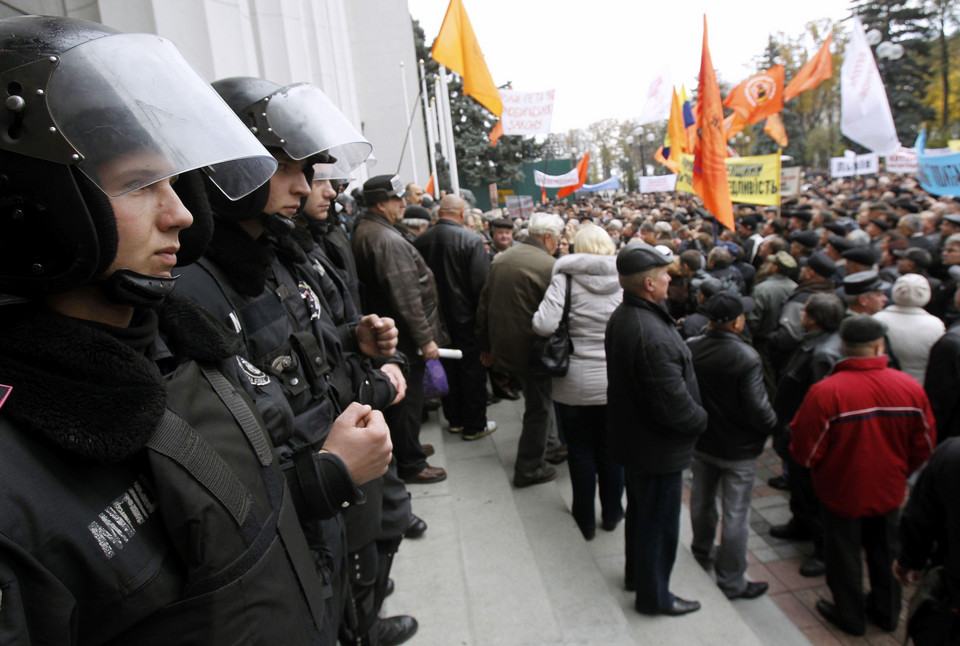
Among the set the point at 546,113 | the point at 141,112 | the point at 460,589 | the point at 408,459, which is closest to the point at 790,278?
the point at 408,459

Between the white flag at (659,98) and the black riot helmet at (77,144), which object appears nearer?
the black riot helmet at (77,144)

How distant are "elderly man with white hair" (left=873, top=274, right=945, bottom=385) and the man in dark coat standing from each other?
3.12 metres

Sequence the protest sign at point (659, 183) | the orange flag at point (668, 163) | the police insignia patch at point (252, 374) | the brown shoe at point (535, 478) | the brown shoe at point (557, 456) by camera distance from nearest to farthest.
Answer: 1. the police insignia patch at point (252, 374)
2. the brown shoe at point (535, 478)
3. the brown shoe at point (557, 456)
4. the orange flag at point (668, 163)
5. the protest sign at point (659, 183)

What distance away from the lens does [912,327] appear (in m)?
4.47

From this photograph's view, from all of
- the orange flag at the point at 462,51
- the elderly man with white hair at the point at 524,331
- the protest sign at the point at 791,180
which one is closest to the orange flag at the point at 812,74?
the protest sign at the point at 791,180

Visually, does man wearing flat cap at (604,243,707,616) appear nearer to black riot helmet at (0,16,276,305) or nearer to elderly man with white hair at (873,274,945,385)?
elderly man with white hair at (873,274,945,385)

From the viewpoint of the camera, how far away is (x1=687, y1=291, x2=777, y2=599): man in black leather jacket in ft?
12.8

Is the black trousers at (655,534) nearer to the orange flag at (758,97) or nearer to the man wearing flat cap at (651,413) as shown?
the man wearing flat cap at (651,413)

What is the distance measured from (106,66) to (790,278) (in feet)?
21.4

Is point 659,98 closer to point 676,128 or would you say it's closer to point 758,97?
point 676,128

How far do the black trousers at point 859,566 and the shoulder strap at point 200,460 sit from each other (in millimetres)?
3895

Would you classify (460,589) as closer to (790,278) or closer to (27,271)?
(27,271)

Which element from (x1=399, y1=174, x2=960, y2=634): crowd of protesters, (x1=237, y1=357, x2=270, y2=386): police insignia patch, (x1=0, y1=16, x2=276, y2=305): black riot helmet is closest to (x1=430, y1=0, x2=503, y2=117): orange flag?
(x1=399, y1=174, x2=960, y2=634): crowd of protesters

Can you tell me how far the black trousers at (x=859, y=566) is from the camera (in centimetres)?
381
